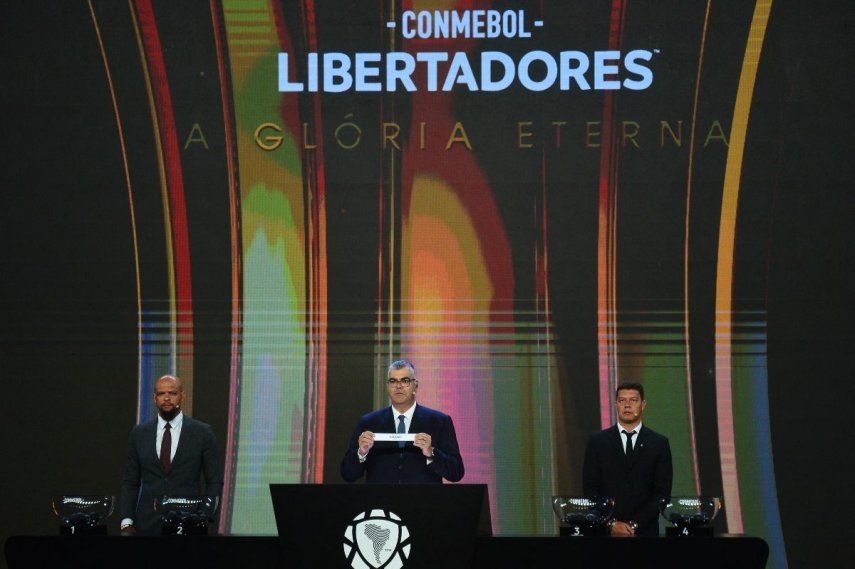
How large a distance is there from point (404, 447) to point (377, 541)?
91 centimetres

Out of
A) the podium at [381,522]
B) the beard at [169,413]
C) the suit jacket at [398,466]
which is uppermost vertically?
the beard at [169,413]

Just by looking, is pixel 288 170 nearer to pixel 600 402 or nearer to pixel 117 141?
pixel 117 141

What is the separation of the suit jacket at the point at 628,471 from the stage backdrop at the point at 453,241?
1.11 m

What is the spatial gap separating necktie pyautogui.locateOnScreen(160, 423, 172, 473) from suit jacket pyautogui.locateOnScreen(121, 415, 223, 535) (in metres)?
0.02

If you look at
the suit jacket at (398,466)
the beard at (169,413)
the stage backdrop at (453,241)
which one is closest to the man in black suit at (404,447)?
the suit jacket at (398,466)

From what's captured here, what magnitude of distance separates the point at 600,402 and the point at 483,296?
2.50ft

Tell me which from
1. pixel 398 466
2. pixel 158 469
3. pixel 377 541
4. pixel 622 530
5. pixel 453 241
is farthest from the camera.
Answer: pixel 453 241

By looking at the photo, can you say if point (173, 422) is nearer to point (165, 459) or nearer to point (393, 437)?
point (165, 459)

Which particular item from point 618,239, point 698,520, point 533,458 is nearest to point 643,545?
point 698,520

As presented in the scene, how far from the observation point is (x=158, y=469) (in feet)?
14.6

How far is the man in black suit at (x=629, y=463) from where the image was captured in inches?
167

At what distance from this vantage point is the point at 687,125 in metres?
Answer: 5.53

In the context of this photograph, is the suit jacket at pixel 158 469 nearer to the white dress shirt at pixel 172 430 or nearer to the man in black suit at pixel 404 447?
the white dress shirt at pixel 172 430

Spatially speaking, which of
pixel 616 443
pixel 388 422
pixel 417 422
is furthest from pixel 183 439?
pixel 616 443
